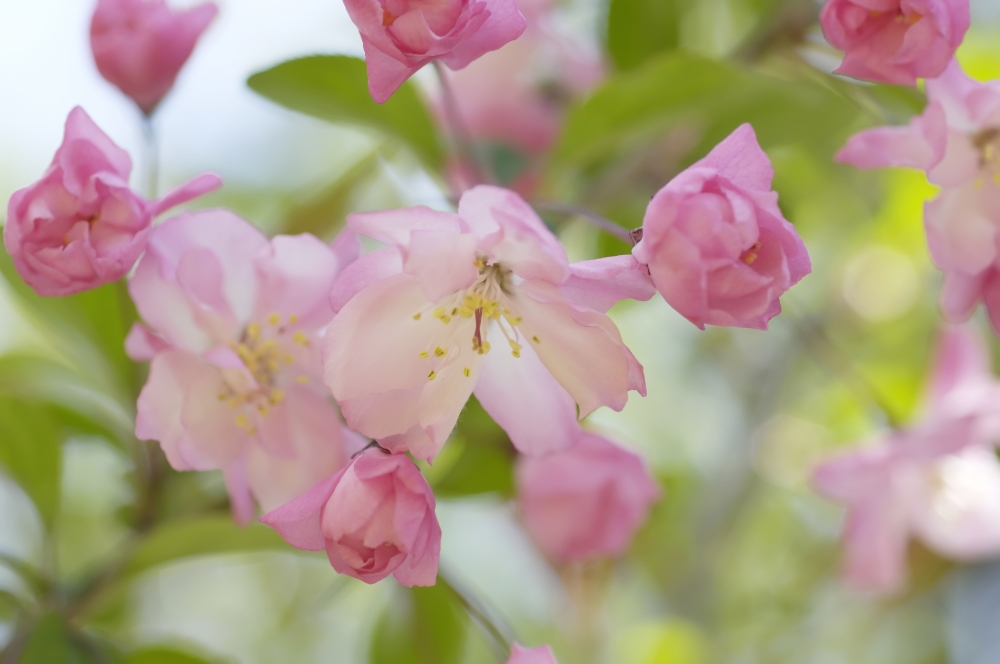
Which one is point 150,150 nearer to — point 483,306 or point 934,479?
point 483,306

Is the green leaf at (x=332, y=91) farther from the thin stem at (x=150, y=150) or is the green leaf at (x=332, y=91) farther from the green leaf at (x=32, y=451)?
the green leaf at (x=32, y=451)

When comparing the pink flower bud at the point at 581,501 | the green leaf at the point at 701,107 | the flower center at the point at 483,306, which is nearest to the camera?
the flower center at the point at 483,306

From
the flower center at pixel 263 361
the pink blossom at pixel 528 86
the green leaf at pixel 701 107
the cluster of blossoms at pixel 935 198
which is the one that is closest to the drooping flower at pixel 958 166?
the cluster of blossoms at pixel 935 198

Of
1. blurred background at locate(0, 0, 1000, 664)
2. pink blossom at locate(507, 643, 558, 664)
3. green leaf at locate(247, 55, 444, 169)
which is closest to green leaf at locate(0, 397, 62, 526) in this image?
blurred background at locate(0, 0, 1000, 664)

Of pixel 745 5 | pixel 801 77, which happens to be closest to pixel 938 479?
pixel 801 77

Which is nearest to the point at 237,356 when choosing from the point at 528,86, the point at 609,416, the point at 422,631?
the point at 422,631
